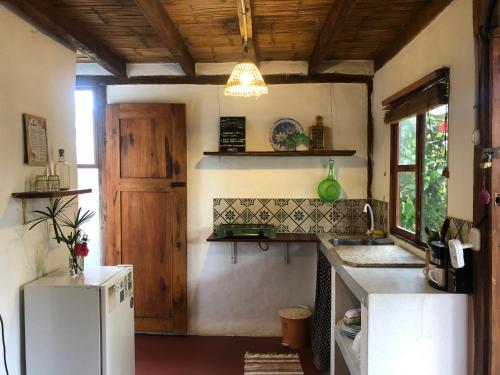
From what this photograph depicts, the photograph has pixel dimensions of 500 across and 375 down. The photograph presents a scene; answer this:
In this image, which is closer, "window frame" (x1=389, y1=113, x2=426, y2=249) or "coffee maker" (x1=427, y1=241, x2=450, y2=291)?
"coffee maker" (x1=427, y1=241, x2=450, y2=291)

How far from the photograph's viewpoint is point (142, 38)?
2.88m

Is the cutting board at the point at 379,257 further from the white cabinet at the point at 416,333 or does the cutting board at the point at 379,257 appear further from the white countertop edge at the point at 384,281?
the white cabinet at the point at 416,333

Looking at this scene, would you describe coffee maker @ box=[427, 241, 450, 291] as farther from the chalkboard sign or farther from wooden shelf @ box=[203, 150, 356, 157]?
the chalkboard sign

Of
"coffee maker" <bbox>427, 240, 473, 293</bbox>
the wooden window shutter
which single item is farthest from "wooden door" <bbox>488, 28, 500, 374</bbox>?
the wooden window shutter

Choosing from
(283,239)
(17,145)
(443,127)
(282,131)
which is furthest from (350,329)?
(17,145)

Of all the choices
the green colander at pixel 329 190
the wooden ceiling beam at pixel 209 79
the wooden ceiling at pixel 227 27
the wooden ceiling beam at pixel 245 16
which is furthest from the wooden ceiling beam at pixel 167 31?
the green colander at pixel 329 190

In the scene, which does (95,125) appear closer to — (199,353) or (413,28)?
(199,353)

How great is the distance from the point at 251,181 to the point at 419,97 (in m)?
1.59

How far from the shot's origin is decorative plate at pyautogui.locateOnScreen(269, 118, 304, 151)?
3.44m

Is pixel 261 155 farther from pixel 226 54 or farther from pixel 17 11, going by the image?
pixel 17 11

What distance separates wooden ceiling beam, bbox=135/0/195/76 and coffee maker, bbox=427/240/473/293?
1.89m

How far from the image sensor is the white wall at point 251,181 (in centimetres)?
346

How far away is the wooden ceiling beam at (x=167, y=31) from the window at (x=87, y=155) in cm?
94

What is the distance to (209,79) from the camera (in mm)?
3473
